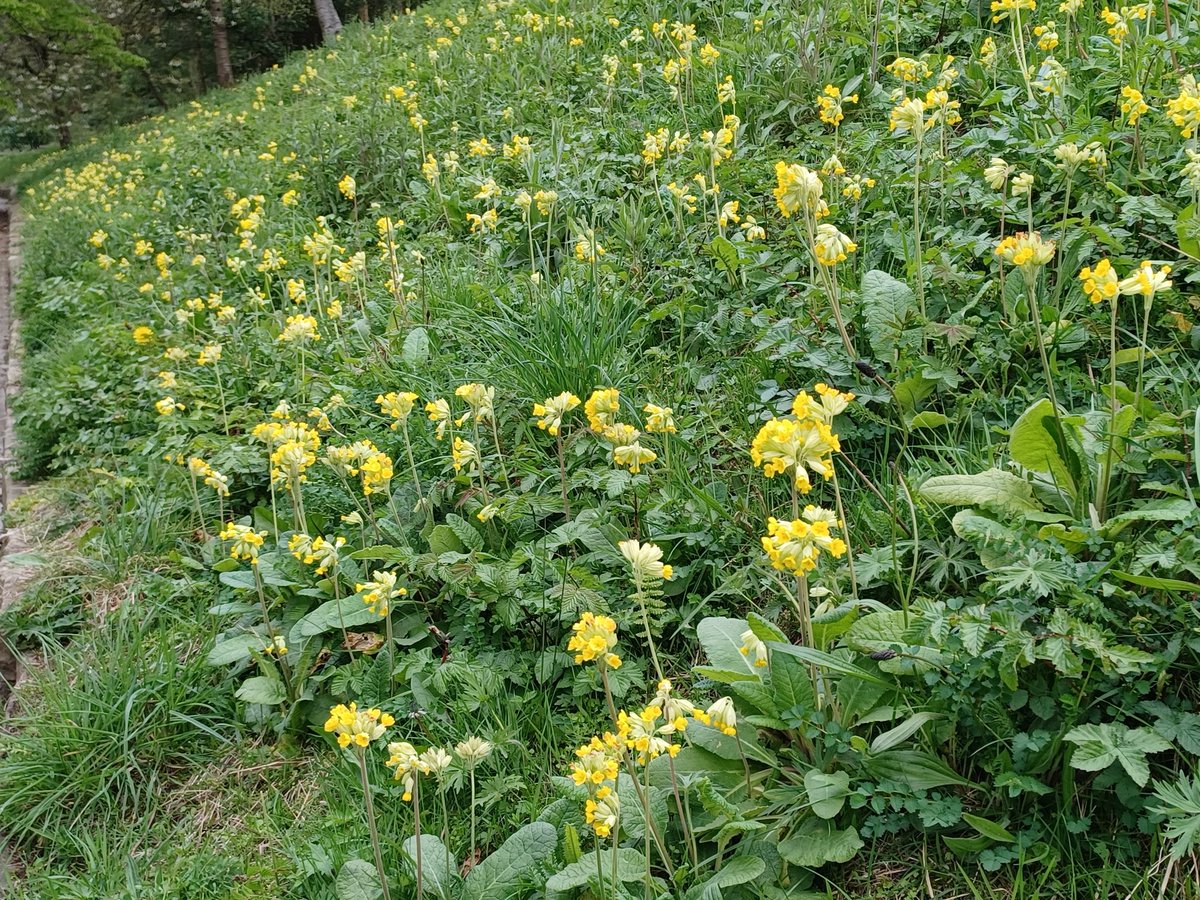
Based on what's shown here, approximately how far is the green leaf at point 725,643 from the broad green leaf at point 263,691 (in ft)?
4.48

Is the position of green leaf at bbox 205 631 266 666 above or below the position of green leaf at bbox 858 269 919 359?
below

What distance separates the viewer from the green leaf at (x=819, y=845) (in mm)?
1797

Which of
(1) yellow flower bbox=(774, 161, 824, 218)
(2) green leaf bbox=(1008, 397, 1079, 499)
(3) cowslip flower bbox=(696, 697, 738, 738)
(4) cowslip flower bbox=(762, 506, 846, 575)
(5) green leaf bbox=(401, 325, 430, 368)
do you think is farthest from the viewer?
(5) green leaf bbox=(401, 325, 430, 368)

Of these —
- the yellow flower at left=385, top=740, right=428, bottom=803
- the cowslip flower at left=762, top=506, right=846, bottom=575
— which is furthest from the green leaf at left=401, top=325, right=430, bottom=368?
the cowslip flower at left=762, top=506, right=846, bottom=575

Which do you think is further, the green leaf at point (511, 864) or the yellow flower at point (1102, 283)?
the green leaf at point (511, 864)

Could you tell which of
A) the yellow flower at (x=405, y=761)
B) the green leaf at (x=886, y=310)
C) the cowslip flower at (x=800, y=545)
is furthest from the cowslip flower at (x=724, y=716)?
the green leaf at (x=886, y=310)

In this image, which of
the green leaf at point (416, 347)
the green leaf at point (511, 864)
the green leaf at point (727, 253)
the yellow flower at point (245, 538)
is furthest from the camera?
the green leaf at point (416, 347)

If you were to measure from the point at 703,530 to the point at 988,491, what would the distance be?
80 cm

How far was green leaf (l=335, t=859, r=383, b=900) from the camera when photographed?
1981 millimetres

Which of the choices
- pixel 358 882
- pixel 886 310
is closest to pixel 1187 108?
pixel 886 310

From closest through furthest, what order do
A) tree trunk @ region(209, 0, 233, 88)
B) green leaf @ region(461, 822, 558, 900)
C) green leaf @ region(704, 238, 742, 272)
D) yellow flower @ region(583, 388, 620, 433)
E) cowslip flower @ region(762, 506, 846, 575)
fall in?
cowslip flower @ region(762, 506, 846, 575), green leaf @ region(461, 822, 558, 900), yellow flower @ region(583, 388, 620, 433), green leaf @ region(704, 238, 742, 272), tree trunk @ region(209, 0, 233, 88)

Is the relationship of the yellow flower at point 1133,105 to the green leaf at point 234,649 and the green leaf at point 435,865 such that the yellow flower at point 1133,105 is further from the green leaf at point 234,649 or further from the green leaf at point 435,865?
the green leaf at point 234,649

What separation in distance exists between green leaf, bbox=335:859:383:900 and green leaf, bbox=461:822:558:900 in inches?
8.1

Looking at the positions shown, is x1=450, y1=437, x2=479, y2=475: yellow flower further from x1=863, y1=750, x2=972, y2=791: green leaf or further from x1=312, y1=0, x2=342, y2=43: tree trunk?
x1=312, y1=0, x2=342, y2=43: tree trunk
